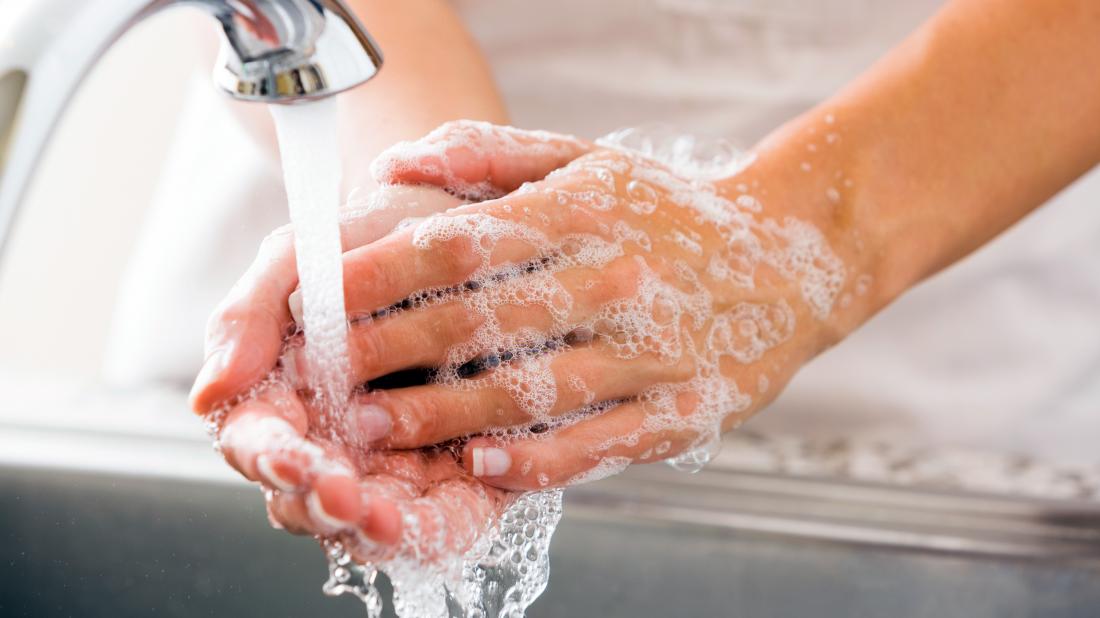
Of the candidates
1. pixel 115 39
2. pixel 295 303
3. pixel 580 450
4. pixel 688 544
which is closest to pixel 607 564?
pixel 688 544

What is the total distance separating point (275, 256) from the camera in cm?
43

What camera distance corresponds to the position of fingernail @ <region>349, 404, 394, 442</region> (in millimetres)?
426

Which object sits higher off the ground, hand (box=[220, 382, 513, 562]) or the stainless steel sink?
hand (box=[220, 382, 513, 562])

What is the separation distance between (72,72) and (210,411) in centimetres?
17

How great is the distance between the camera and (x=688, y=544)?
661 millimetres

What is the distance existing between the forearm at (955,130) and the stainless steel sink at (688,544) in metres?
0.13

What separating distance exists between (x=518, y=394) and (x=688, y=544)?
0.24 m

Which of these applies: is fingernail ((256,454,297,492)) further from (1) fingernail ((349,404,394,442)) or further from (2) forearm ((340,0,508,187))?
(2) forearm ((340,0,508,187))

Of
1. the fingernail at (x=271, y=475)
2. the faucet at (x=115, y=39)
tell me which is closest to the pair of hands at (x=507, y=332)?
the fingernail at (x=271, y=475)

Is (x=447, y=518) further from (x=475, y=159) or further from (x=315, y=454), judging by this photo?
(x=475, y=159)

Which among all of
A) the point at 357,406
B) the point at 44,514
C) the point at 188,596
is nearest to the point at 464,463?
the point at 357,406

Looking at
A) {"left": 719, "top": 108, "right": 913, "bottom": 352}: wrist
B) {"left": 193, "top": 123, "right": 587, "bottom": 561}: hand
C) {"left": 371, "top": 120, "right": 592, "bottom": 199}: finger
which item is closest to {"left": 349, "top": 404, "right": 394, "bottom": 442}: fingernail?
{"left": 193, "top": 123, "right": 587, "bottom": 561}: hand

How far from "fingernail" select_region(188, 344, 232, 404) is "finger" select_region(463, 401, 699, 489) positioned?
0.11 m

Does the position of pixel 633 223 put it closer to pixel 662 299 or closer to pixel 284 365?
pixel 662 299
